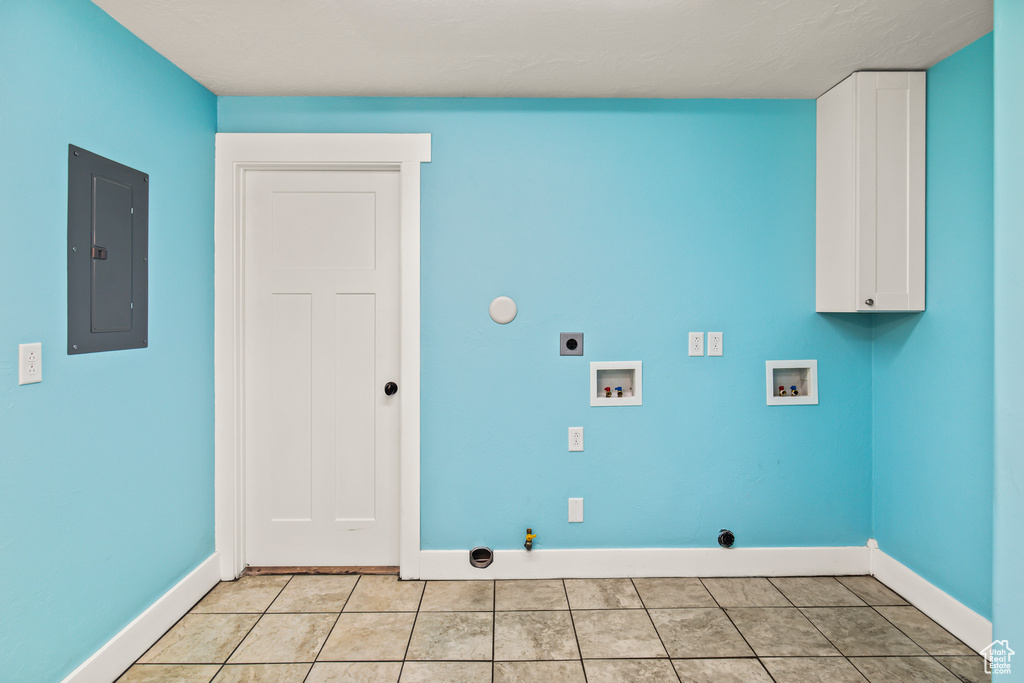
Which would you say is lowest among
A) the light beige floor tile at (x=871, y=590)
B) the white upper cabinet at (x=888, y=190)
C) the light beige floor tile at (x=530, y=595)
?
the light beige floor tile at (x=530, y=595)

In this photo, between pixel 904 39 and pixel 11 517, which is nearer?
pixel 11 517

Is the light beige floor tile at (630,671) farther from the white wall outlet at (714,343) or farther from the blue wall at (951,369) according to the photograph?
the white wall outlet at (714,343)

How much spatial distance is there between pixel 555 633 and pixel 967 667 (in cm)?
143

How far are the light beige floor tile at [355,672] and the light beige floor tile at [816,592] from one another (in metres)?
1.70

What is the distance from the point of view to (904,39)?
77.0 inches

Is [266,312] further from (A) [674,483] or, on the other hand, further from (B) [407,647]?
(A) [674,483]

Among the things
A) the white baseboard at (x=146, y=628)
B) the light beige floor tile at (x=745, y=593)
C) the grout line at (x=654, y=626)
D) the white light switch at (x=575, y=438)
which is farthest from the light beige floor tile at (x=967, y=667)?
the white baseboard at (x=146, y=628)

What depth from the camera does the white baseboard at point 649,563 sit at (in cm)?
248

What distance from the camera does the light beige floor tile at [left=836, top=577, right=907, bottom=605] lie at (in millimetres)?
2281

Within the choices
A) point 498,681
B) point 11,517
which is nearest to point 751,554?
point 498,681

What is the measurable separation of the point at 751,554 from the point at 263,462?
2389 mm

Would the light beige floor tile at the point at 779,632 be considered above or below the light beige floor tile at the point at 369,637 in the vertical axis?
above

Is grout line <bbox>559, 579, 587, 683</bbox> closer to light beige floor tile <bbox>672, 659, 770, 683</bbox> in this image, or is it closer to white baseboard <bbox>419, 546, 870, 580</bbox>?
white baseboard <bbox>419, 546, 870, 580</bbox>

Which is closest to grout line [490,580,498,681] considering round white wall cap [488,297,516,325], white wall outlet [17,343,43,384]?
round white wall cap [488,297,516,325]
